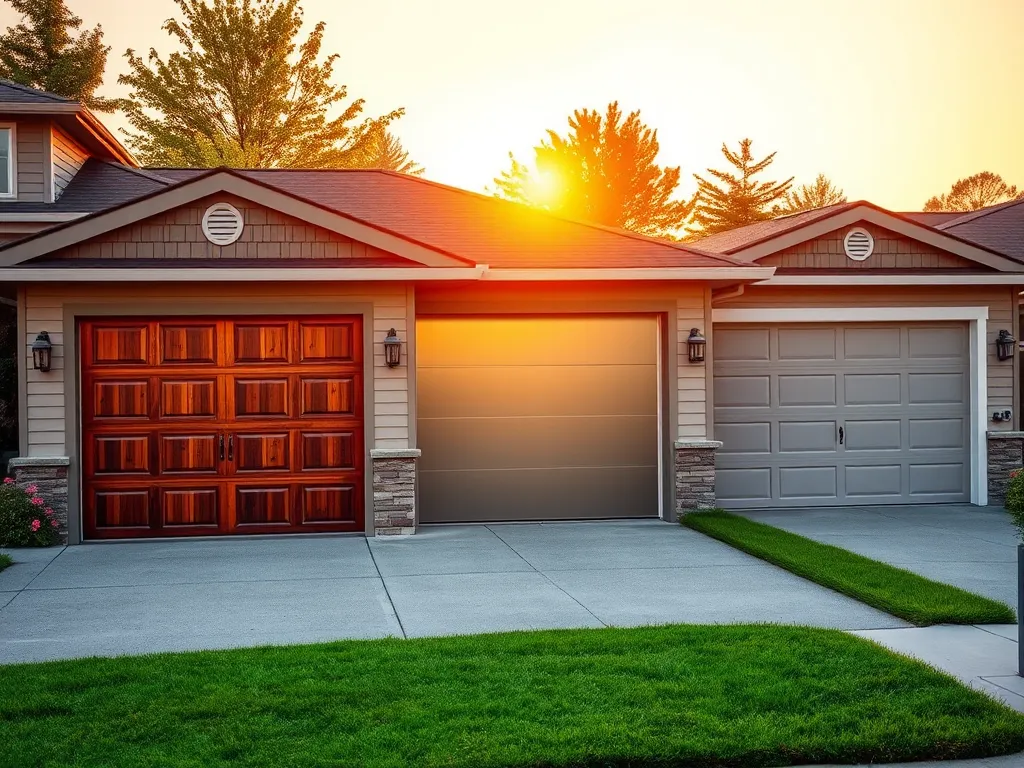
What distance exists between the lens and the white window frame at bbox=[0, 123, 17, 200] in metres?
14.5

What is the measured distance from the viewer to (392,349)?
1183cm

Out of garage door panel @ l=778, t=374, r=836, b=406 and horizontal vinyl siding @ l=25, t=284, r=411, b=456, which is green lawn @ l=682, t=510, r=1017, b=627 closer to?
garage door panel @ l=778, t=374, r=836, b=406

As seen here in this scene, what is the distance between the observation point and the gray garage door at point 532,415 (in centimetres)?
1288

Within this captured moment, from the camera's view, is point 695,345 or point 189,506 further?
point 695,345

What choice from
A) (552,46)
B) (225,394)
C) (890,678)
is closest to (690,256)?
(225,394)

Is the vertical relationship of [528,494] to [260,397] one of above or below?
below

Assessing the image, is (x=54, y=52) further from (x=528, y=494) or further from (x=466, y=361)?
(x=528, y=494)

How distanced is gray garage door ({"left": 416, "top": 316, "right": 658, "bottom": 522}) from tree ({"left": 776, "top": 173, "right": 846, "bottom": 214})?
41224 millimetres

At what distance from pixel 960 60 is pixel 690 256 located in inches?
361

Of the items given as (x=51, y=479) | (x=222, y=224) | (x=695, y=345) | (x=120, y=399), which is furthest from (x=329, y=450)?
(x=695, y=345)

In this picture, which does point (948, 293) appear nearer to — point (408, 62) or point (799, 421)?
point (799, 421)

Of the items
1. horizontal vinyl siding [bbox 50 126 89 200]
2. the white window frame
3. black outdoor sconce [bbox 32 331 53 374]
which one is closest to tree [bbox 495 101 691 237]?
horizontal vinyl siding [bbox 50 126 89 200]

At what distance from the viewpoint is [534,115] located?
48.6 meters

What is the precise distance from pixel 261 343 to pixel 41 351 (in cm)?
222
